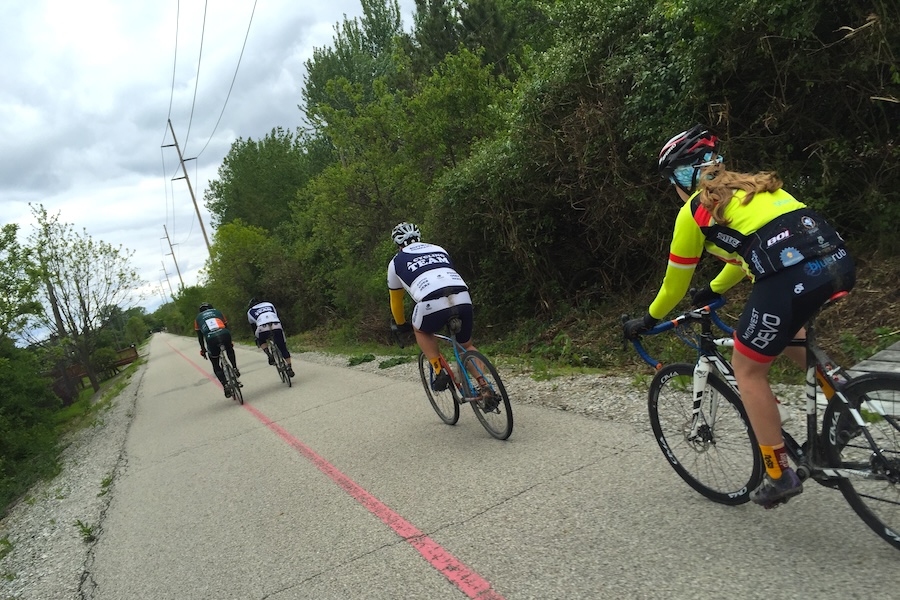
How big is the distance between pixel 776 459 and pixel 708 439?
571 mm

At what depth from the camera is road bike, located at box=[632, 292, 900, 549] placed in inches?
97.4

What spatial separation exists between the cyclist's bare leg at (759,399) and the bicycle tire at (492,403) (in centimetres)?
249

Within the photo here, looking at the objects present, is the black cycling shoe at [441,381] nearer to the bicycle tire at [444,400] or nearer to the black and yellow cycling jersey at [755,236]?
the bicycle tire at [444,400]

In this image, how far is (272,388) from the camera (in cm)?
1179

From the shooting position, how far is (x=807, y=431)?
9.06ft

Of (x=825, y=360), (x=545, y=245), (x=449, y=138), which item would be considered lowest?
(x=825, y=360)

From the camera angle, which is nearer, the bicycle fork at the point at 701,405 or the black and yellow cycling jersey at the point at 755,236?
the black and yellow cycling jersey at the point at 755,236

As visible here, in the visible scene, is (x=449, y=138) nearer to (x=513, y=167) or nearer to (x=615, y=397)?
(x=513, y=167)

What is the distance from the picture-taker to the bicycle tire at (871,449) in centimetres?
242

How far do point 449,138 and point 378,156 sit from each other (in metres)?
3.15

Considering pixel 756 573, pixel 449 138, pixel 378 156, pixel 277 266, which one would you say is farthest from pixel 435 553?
pixel 277 266

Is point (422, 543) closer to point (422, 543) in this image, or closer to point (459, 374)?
point (422, 543)

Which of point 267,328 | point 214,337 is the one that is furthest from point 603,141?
point 214,337

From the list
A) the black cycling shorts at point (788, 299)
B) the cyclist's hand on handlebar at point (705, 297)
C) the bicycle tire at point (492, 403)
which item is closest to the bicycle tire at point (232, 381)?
the bicycle tire at point (492, 403)
